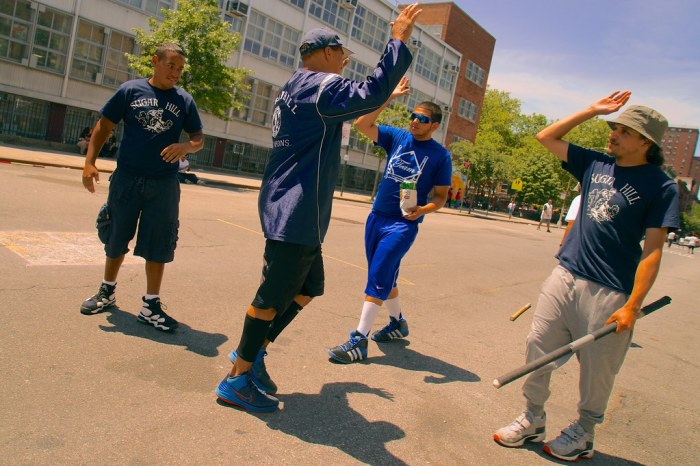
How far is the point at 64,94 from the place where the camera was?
2411 cm

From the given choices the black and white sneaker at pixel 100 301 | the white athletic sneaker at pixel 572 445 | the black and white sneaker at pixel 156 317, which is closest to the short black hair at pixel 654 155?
the white athletic sneaker at pixel 572 445

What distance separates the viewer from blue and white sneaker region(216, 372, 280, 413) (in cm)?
311

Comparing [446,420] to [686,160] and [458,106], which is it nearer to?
[458,106]

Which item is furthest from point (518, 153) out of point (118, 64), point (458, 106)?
point (118, 64)

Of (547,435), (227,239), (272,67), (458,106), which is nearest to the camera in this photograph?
(547,435)

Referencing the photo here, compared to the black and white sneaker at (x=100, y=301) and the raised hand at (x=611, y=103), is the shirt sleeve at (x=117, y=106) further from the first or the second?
the raised hand at (x=611, y=103)

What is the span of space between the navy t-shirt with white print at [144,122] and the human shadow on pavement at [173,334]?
43.4 inches

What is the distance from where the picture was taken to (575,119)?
11.0ft

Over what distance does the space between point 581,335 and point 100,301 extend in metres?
3.39

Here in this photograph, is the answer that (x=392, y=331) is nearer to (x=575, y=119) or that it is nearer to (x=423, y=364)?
(x=423, y=364)

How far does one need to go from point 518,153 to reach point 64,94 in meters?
57.5

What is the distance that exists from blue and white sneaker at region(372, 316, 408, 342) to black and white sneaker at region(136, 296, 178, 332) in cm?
173

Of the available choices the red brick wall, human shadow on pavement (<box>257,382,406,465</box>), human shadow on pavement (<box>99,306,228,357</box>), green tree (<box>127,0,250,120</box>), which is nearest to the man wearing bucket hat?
human shadow on pavement (<box>257,382,406,465</box>)

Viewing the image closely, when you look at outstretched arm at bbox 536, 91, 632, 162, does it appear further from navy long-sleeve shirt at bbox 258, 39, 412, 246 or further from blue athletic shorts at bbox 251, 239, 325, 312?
blue athletic shorts at bbox 251, 239, 325, 312
